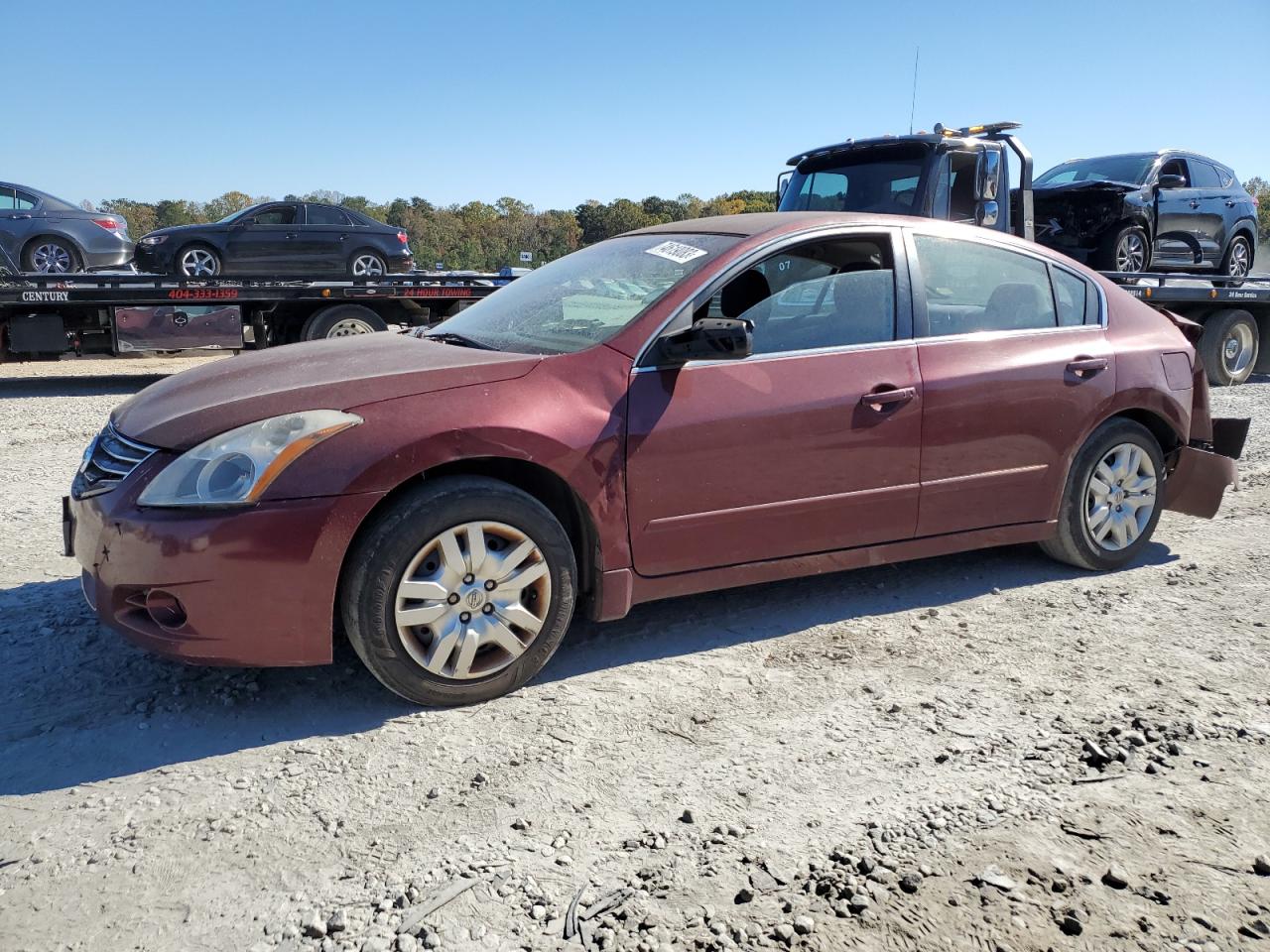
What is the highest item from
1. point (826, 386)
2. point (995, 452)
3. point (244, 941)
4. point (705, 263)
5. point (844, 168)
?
point (844, 168)

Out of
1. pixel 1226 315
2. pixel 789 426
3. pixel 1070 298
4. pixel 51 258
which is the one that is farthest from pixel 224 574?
pixel 51 258

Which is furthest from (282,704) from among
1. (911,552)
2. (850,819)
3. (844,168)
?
(844,168)

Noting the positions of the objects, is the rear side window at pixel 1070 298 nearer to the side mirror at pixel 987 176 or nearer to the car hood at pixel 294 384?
the car hood at pixel 294 384

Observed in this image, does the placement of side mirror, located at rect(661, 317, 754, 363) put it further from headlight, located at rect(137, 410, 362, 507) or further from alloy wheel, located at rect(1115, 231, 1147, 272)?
alloy wheel, located at rect(1115, 231, 1147, 272)

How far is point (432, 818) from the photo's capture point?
9.05 feet

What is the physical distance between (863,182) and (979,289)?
5015 mm

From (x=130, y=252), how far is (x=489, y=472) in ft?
44.9

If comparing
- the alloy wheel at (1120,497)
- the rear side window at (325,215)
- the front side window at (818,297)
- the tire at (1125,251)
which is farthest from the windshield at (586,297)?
the rear side window at (325,215)

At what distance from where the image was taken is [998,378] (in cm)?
434

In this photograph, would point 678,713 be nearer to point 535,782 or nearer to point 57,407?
point 535,782

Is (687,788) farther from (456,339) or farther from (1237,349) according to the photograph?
(1237,349)

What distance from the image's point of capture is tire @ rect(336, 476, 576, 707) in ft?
10.6

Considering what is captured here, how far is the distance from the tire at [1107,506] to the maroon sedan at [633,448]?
0.02 m

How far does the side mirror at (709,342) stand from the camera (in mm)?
3584
